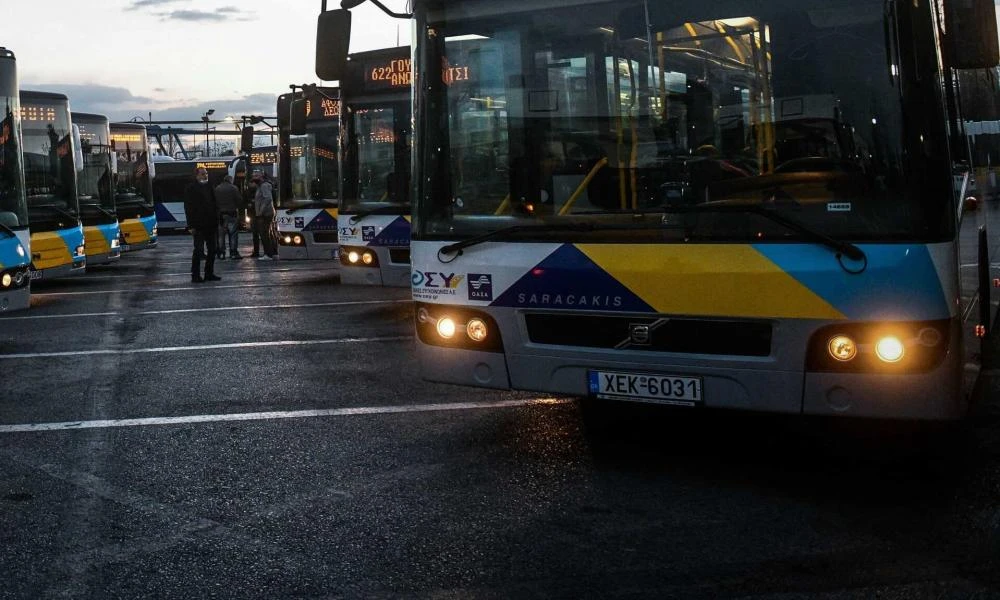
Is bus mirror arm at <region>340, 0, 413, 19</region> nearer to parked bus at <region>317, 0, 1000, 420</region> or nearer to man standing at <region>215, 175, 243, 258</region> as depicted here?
parked bus at <region>317, 0, 1000, 420</region>

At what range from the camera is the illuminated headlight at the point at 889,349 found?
5395 mm

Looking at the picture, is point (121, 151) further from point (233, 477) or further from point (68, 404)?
point (233, 477)

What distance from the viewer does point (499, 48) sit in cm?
636

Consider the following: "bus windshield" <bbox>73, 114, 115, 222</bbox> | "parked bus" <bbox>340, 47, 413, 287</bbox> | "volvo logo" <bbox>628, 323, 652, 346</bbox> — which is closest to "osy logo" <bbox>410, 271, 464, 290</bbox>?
"volvo logo" <bbox>628, 323, 652, 346</bbox>

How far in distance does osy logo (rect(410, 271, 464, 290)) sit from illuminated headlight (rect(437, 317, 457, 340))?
0.18 meters

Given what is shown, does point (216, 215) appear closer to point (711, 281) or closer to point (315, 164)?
point (315, 164)

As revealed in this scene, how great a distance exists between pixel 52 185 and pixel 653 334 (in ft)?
47.4

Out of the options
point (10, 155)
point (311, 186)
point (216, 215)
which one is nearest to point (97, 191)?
point (216, 215)

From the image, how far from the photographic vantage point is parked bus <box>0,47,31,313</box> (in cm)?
1262

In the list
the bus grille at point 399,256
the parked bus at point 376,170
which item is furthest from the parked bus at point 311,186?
the bus grille at point 399,256

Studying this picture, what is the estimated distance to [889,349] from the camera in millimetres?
5414

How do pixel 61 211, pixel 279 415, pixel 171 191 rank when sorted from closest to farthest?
pixel 279 415 < pixel 61 211 < pixel 171 191

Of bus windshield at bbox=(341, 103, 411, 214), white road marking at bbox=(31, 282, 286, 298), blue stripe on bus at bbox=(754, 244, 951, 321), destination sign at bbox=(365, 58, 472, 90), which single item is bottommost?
white road marking at bbox=(31, 282, 286, 298)

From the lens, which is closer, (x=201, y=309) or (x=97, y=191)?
(x=201, y=309)
